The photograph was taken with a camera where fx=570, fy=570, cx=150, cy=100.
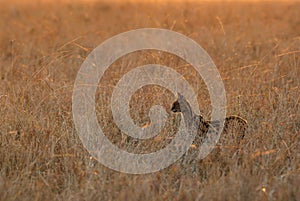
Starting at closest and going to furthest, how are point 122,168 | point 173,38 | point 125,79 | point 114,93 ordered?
1. point 122,168
2. point 114,93
3. point 125,79
4. point 173,38

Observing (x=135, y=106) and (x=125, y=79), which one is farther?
(x=125, y=79)

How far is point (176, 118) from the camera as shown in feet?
13.3

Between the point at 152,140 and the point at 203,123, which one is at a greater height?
the point at 203,123

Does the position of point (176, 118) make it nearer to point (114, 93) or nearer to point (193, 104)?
point (193, 104)

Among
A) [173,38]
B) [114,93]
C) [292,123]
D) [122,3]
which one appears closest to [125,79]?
[114,93]

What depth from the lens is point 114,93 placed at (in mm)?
4516

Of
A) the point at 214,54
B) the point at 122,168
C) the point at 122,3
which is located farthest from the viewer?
the point at 122,3

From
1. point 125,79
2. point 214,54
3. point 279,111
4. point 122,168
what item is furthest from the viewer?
point 214,54

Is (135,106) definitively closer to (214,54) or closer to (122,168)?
(122,168)

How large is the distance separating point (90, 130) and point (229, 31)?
3963 mm

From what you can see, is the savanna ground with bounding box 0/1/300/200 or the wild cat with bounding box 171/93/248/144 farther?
the wild cat with bounding box 171/93/248/144

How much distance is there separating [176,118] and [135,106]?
1.37ft

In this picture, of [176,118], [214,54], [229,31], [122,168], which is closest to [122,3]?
[229,31]

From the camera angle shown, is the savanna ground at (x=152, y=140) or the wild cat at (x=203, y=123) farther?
the wild cat at (x=203, y=123)
